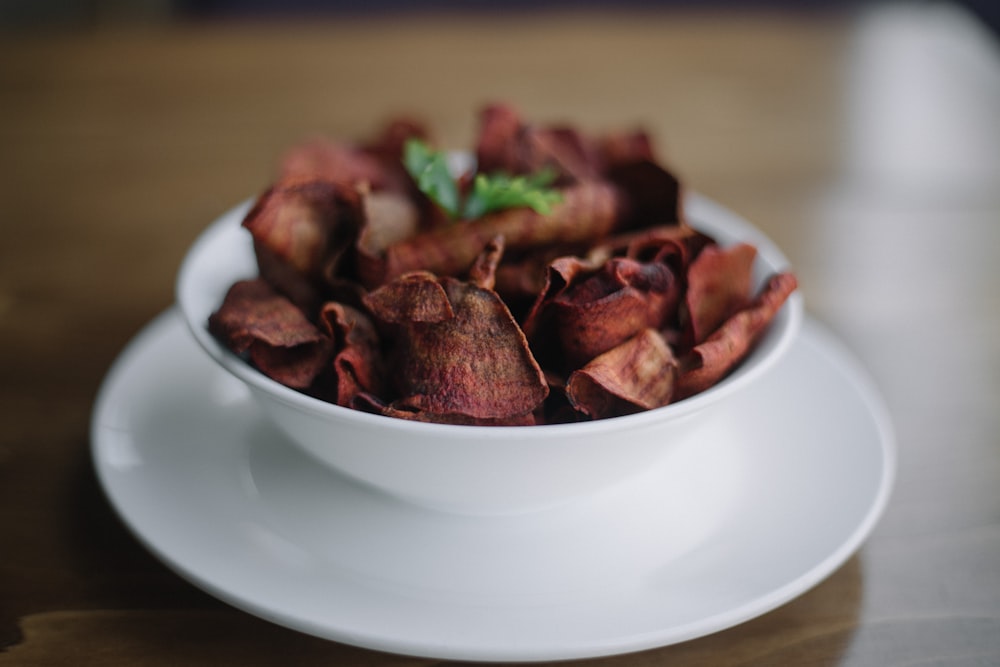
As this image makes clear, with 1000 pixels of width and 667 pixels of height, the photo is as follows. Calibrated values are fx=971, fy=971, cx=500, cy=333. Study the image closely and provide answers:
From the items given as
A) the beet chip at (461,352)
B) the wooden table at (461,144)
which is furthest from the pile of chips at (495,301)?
the wooden table at (461,144)

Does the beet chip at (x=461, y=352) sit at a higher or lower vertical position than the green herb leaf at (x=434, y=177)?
lower

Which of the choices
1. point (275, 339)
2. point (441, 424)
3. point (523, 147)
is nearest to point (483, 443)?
→ point (441, 424)

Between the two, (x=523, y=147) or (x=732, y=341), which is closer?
(x=732, y=341)

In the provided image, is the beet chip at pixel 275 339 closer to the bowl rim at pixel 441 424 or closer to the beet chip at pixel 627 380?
the bowl rim at pixel 441 424

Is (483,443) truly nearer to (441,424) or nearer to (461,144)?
(441,424)

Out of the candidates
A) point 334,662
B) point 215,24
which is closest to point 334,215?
point 334,662

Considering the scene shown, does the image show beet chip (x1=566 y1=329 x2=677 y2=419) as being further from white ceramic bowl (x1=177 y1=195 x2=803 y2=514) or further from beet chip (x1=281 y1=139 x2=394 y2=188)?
beet chip (x1=281 y1=139 x2=394 y2=188)

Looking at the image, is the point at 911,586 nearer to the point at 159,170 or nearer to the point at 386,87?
the point at 159,170
